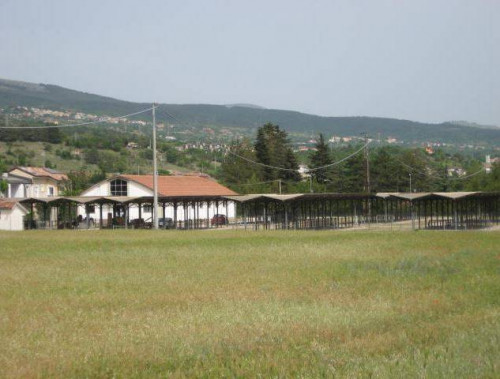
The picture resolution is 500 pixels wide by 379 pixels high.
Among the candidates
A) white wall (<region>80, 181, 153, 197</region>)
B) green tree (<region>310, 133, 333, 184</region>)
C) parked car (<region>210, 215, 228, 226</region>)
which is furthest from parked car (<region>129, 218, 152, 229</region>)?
green tree (<region>310, 133, 333, 184</region>)

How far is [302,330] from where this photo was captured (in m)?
11.0

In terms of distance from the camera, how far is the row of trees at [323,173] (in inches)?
3285

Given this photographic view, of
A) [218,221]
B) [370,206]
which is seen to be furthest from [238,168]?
[370,206]

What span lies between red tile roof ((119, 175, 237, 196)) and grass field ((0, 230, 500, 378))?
34.1 meters

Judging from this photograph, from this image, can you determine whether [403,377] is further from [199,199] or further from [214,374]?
[199,199]

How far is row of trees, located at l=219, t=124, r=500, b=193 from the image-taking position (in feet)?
274

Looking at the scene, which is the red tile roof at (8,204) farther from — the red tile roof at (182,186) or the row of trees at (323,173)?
the row of trees at (323,173)

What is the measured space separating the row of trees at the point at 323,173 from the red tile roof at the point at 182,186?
50.3 feet

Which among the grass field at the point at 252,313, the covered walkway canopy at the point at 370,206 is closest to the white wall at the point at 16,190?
the covered walkway canopy at the point at 370,206

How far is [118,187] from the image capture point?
6109 cm

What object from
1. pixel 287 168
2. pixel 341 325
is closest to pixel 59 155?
pixel 287 168

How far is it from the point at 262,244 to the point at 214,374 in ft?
66.5

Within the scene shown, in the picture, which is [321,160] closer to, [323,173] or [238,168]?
[323,173]

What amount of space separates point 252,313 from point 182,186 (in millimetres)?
50344
